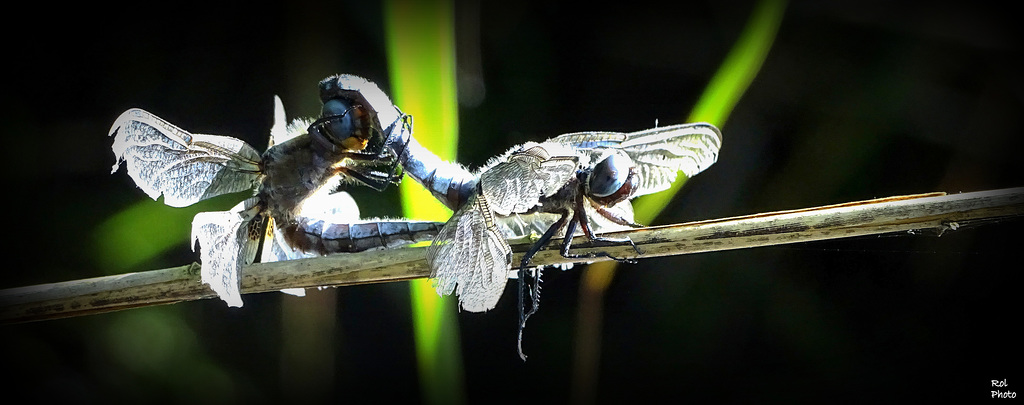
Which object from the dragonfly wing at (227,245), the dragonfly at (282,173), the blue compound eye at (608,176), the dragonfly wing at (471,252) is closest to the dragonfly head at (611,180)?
the blue compound eye at (608,176)

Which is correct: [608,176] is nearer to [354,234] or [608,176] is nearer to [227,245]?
[354,234]

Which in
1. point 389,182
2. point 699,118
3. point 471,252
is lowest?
point 471,252

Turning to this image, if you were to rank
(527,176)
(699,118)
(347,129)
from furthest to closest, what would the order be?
1. (699,118)
2. (347,129)
3. (527,176)

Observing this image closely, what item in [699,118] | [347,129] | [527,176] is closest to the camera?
[527,176]

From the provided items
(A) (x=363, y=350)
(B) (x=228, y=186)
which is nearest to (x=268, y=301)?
Result: (A) (x=363, y=350)

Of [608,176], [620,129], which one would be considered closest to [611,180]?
[608,176]

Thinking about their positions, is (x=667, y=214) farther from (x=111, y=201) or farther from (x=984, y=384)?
(x=111, y=201)

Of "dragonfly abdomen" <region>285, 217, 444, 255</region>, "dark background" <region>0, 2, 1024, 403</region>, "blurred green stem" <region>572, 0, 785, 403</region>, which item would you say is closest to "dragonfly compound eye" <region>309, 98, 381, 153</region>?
"dragonfly abdomen" <region>285, 217, 444, 255</region>
